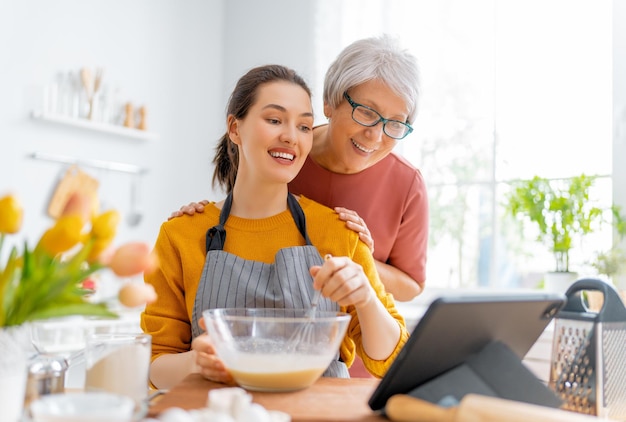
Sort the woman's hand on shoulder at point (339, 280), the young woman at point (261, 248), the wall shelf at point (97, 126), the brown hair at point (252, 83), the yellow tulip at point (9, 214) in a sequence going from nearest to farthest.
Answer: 1. the yellow tulip at point (9, 214)
2. the woman's hand on shoulder at point (339, 280)
3. the young woman at point (261, 248)
4. the brown hair at point (252, 83)
5. the wall shelf at point (97, 126)

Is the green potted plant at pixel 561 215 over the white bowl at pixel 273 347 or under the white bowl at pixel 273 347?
over

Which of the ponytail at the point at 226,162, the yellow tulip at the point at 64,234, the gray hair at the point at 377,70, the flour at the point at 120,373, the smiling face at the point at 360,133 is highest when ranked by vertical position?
the gray hair at the point at 377,70

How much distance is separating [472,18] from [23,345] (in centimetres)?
340

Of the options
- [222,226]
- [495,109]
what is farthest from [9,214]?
[495,109]

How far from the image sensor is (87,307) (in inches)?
33.7

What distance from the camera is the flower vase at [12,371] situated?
83 centimetres

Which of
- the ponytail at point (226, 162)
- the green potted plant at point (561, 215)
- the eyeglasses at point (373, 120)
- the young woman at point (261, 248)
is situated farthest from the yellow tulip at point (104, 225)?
the green potted plant at point (561, 215)

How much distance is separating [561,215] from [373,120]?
173 centimetres

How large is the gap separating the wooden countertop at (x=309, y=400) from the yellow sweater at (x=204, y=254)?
1.15 ft

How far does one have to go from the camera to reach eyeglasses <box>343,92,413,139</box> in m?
1.86

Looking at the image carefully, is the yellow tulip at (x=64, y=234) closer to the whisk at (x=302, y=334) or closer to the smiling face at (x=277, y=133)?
the whisk at (x=302, y=334)

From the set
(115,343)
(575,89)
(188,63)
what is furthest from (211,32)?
(115,343)

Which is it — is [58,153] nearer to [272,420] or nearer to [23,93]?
[23,93]

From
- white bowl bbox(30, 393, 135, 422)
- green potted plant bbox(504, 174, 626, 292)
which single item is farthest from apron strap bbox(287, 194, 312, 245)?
green potted plant bbox(504, 174, 626, 292)
